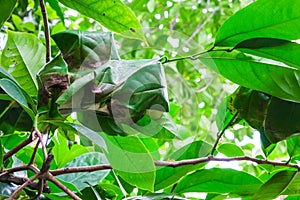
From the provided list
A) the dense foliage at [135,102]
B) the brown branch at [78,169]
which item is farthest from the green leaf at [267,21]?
the brown branch at [78,169]

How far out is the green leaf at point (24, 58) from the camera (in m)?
0.55

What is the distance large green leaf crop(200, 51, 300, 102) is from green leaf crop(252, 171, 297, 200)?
108 mm

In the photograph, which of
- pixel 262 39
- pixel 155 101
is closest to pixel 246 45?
pixel 262 39

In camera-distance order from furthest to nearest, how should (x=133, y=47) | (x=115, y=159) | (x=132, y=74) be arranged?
1. (x=133, y=47)
2. (x=115, y=159)
3. (x=132, y=74)

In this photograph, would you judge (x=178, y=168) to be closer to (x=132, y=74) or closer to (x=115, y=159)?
(x=115, y=159)

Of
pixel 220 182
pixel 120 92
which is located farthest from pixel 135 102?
pixel 220 182

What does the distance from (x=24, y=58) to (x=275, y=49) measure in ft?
0.96

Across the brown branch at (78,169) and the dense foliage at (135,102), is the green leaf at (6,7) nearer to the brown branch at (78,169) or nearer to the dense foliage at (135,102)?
the dense foliage at (135,102)

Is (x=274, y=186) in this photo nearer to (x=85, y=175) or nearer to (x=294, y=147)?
(x=294, y=147)

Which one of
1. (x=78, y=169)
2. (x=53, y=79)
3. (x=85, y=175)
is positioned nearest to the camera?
(x=53, y=79)

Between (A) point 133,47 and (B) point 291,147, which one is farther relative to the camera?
(A) point 133,47

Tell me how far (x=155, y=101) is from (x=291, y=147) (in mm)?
260

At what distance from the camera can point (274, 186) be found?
0.55m

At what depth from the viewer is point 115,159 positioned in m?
0.54
